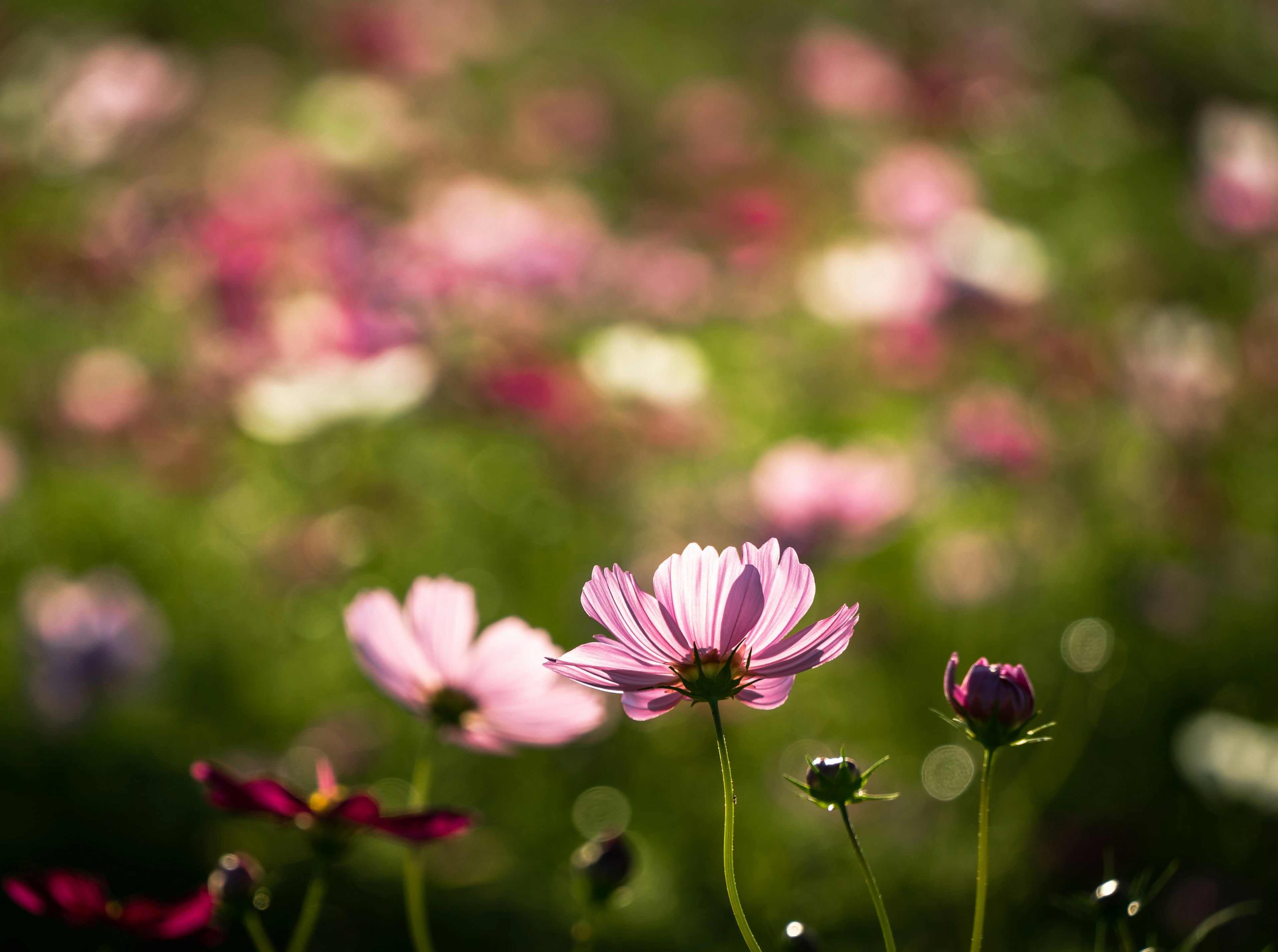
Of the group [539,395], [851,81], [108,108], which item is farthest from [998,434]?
[108,108]

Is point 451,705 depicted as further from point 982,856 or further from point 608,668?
point 982,856

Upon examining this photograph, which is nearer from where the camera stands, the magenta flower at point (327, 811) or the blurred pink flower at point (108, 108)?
the magenta flower at point (327, 811)

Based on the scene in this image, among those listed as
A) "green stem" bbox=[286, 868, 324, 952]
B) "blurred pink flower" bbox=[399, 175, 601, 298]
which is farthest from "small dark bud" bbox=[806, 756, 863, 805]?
"blurred pink flower" bbox=[399, 175, 601, 298]

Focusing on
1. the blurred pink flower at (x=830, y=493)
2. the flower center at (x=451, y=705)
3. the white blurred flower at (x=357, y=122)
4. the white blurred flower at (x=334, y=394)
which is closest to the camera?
the flower center at (x=451, y=705)

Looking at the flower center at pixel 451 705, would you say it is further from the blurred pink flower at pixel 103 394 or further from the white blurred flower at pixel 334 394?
the blurred pink flower at pixel 103 394

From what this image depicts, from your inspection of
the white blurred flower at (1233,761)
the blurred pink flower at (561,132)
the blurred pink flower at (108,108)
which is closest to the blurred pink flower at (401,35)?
the blurred pink flower at (561,132)

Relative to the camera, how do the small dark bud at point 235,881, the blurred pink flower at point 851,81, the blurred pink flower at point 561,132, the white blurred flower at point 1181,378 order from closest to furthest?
the small dark bud at point 235,881
the white blurred flower at point 1181,378
the blurred pink flower at point 851,81
the blurred pink flower at point 561,132
